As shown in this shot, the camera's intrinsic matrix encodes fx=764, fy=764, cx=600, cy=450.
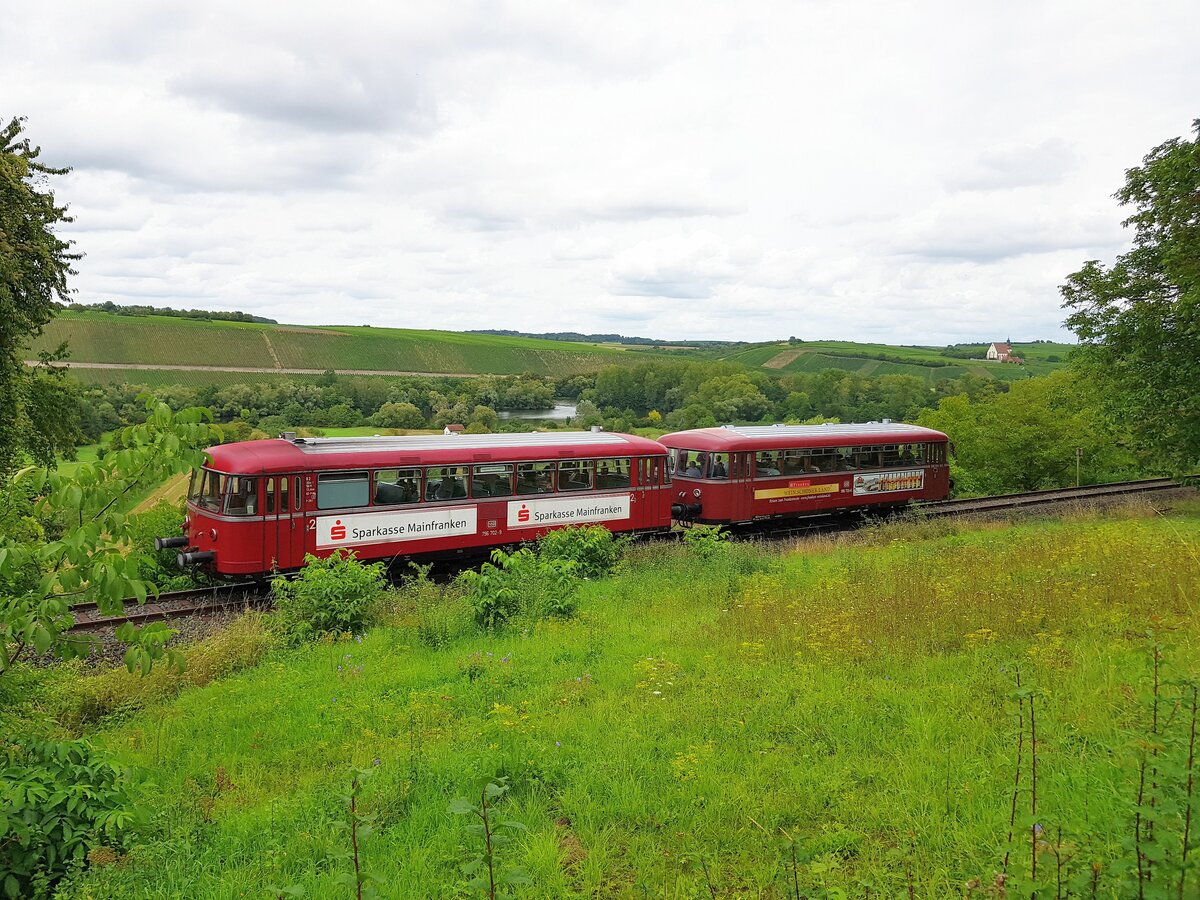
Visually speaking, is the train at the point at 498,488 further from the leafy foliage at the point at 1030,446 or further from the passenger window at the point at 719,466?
the leafy foliage at the point at 1030,446

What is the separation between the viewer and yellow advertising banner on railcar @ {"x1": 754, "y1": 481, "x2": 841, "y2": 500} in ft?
69.0

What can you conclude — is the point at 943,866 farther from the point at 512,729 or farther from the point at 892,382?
the point at 892,382

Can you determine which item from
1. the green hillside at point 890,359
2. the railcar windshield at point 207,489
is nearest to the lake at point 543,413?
the railcar windshield at point 207,489

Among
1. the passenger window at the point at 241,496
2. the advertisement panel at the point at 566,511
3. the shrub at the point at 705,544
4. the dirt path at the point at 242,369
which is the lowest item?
the shrub at the point at 705,544

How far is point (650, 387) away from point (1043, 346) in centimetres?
11765

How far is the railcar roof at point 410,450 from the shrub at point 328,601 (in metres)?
2.60

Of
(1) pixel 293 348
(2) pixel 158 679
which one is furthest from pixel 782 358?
(2) pixel 158 679

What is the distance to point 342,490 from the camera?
1489 cm

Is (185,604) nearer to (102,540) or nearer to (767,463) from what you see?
(102,540)

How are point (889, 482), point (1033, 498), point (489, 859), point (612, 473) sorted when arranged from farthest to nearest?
point (1033, 498) → point (889, 482) → point (612, 473) → point (489, 859)

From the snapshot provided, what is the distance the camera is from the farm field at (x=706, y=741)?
4500 millimetres

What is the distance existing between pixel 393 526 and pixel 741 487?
31.1 ft

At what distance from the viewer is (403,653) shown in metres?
10.0

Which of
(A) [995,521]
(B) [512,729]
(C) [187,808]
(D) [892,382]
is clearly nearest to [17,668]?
(C) [187,808]
